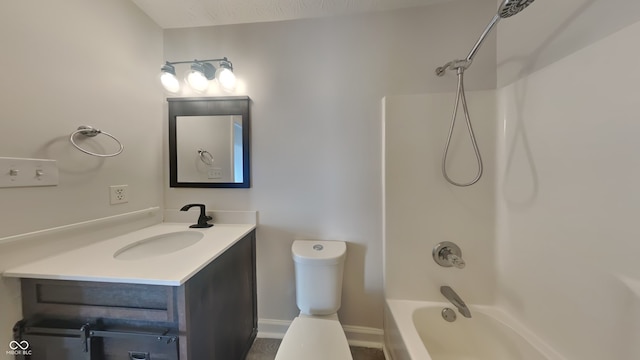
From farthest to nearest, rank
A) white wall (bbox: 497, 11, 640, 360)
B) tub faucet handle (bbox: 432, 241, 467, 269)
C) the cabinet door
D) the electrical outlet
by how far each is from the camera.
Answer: tub faucet handle (bbox: 432, 241, 467, 269)
the electrical outlet
the cabinet door
white wall (bbox: 497, 11, 640, 360)

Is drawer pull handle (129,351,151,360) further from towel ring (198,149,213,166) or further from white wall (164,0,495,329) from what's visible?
towel ring (198,149,213,166)

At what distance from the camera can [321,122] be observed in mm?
1476

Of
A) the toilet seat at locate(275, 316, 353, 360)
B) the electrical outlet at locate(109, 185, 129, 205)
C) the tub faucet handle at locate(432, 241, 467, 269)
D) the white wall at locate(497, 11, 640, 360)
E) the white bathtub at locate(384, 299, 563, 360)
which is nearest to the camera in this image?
the white wall at locate(497, 11, 640, 360)

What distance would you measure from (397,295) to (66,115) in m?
2.04

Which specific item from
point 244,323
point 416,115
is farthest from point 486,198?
point 244,323

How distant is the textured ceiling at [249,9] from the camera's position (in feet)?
4.39

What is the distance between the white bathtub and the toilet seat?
0.32m

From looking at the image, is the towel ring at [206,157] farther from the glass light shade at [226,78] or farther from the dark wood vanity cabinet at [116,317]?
the dark wood vanity cabinet at [116,317]

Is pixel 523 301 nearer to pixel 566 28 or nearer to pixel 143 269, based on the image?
pixel 566 28

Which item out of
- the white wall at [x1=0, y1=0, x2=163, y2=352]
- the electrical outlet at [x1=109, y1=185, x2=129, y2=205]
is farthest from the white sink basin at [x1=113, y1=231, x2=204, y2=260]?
the electrical outlet at [x1=109, y1=185, x2=129, y2=205]

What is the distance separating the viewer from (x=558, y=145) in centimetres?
95

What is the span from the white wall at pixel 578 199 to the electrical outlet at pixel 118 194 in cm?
228

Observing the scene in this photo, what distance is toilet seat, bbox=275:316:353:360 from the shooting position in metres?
0.95

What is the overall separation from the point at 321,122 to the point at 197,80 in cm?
90
